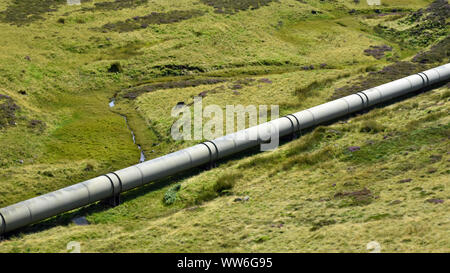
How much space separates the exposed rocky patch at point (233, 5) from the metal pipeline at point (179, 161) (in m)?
56.3

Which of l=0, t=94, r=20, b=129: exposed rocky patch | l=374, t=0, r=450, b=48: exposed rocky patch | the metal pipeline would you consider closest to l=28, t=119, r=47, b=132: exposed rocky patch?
l=0, t=94, r=20, b=129: exposed rocky patch

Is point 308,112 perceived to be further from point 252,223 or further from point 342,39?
point 342,39

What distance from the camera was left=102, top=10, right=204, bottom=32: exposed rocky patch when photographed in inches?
3878

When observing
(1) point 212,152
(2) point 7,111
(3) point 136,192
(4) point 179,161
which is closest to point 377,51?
(1) point 212,152

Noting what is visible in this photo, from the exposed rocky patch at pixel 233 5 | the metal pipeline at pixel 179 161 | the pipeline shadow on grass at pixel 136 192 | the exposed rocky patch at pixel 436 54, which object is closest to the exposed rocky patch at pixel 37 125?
the pipeline shadow on grass at pixel 136 192

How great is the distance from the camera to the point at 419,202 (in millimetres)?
33938

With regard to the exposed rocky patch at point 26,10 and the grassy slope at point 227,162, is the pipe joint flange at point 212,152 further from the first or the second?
the exposed rocky patch at point 26,10

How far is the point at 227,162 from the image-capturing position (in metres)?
50.5

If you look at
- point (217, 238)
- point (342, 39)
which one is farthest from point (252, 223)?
point (342, 39)

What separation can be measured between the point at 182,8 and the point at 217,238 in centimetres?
8423

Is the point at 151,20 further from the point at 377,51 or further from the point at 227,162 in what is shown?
the point at 227,162

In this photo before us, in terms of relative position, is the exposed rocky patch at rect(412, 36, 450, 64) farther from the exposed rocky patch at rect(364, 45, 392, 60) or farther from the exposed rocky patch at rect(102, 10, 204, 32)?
the exposed rocky patch at rect(102, 10, 204, 32)

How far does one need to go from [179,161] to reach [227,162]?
611 cm

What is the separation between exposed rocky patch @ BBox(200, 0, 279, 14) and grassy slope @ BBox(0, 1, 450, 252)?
3817mm
